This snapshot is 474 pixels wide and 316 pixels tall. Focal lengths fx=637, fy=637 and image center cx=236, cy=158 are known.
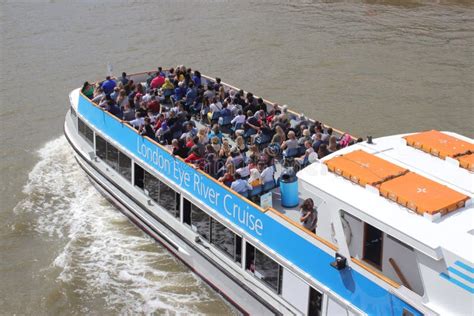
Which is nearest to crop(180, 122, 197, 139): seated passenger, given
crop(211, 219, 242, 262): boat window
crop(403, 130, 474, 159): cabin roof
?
crop(211, 219, 242, 262): boat window

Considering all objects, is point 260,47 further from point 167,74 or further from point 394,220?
point 394,220

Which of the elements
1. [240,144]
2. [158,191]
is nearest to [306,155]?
[240,144]

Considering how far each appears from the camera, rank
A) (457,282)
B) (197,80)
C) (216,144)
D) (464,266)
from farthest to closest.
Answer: (197,80)
(216,144)
(457,282)
(464,266)

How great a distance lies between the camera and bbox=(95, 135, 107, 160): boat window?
14.2m

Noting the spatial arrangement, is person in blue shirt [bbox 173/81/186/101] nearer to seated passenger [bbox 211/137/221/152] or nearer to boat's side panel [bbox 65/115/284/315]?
boat's side panel [bbox 65/115/284/315]

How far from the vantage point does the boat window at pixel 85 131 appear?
14.8m

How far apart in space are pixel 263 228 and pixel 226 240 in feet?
4.05

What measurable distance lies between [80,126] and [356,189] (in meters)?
8.86

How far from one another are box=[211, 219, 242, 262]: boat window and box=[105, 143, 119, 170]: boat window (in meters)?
3.62

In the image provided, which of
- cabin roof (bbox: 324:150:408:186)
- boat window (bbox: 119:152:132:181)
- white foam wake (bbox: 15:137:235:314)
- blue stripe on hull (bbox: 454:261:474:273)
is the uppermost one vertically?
cabin roof (bbox: 324:150:408:186)

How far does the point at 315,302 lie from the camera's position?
30.9 ft

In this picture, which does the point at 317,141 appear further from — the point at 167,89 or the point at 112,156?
the point at 167,89

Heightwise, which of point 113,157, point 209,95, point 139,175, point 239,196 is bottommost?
point 139,175

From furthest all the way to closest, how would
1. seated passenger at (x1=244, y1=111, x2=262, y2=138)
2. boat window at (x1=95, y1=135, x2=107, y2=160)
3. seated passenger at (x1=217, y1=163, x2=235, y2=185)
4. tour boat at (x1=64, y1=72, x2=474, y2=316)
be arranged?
boat window at (x1=95, y1=135, x2=107, y2=160) < seated passenger at (x1=244, y1=111, x2=262, y2=138) < seated passenger at (x1=217, y1=163, x2=235, y2=185) < tour boat at (x1=64, y1=72, x2=474, y2=316)
